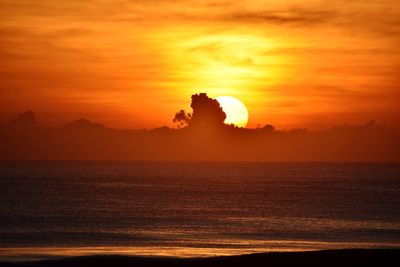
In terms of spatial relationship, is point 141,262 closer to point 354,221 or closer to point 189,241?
point 189,241

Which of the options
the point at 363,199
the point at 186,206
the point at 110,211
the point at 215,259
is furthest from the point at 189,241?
the point at 363,199

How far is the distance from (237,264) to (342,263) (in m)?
5.39

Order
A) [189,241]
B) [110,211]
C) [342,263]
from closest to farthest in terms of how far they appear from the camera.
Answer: [342,263] < [189,241] < [110,211]

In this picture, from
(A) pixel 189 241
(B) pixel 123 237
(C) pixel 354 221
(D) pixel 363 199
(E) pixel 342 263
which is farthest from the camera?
(D) pixel 363 199

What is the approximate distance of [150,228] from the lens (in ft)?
262

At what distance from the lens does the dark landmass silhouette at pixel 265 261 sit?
34062 millimetres

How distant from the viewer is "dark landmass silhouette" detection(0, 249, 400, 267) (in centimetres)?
3406

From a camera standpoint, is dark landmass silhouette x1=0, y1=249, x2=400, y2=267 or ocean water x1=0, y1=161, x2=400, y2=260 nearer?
dark landmass silhouette x1=0, y1=249, x2=400, y2=267

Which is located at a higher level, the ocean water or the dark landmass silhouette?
the ocean water

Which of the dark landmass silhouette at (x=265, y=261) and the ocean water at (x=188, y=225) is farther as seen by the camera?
the ocean water at (x=188, y=225)

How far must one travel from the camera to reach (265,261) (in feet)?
114

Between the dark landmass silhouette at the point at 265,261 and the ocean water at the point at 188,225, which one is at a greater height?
the ocean water at the point at 188,225

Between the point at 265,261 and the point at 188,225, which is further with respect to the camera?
the point at 188,225

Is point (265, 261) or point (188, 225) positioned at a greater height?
point (188, 225)
